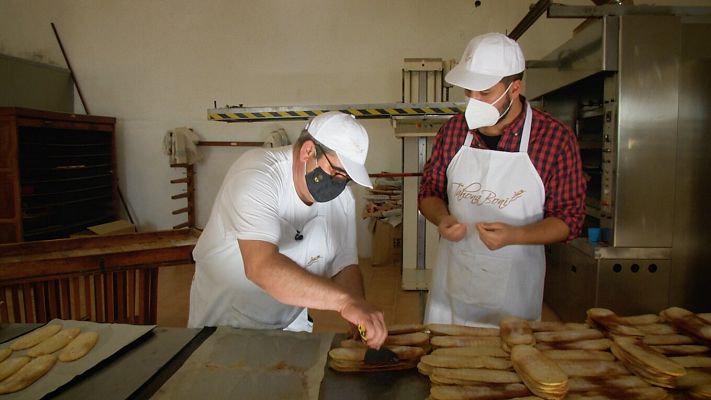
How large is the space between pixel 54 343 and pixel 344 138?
1.10 meters

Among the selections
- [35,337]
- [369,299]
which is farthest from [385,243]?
[35,337]

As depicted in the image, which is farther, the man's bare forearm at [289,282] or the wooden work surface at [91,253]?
the wooden work surface at [91,253]

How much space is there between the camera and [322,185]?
5.16 ft

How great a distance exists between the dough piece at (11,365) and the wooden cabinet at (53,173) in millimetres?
4224

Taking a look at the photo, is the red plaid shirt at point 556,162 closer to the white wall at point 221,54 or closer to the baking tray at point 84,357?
the baking tray at point 84,357

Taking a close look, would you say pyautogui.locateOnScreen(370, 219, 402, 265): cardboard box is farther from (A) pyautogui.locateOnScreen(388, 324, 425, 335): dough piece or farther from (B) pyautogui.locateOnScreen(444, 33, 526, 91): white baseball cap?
(A) pyautogui.locateOnScreen(388, 324, 425, 335): dough piece

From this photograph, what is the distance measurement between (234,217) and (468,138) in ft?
3.54

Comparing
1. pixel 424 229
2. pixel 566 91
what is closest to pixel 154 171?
pixel 424 229

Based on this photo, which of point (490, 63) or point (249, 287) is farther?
point (490, 63)

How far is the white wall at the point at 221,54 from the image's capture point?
555 centimetres

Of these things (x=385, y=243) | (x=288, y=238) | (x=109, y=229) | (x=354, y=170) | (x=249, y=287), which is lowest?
(x=385, y=243)

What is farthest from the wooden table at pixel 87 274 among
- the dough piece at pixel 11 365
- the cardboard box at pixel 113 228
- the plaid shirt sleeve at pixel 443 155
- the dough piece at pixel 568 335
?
the cardboard box at pixel 113 228

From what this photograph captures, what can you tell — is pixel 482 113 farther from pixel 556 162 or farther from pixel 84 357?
pixel 84 357

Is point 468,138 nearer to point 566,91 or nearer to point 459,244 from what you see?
point 459,244
